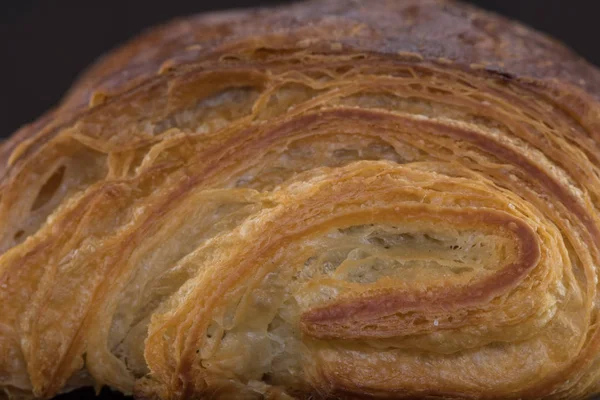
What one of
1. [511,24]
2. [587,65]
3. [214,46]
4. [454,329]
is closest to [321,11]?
[214,46]

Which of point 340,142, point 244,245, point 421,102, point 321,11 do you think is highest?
point 321,11

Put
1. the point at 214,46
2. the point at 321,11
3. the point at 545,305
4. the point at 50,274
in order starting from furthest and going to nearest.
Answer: the point at 321,11 < the point at 214,46 < the point at 50,274 < the point at 545,305

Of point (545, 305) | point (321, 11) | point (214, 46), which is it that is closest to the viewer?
point (545, 305)

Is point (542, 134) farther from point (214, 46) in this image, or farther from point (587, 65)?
point (214, 46)

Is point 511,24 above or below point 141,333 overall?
above

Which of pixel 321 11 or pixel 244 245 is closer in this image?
pixel 244 245

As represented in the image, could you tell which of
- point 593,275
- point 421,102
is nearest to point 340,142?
point 421,102
